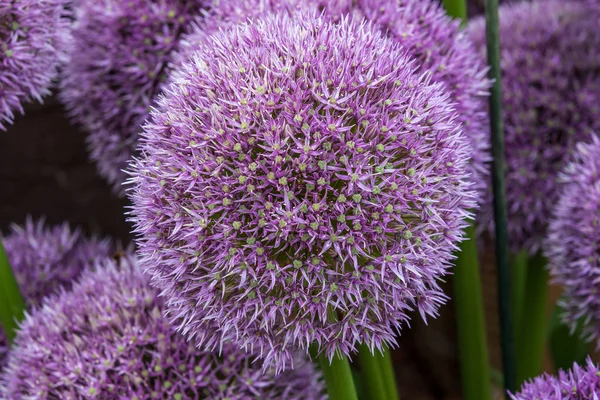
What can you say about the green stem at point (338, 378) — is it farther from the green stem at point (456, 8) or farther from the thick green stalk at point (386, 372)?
the green stem at point (456, 8)

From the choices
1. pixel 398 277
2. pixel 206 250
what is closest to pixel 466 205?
pixel 398 277

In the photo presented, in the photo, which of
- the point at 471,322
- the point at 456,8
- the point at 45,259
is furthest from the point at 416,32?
the point at 45,259

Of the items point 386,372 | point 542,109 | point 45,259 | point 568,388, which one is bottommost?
point 45,259

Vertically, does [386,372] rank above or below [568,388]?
below

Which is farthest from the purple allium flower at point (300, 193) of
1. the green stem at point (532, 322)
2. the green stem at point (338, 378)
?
the green stem at point (532, 322)

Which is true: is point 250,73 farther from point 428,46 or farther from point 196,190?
point 428,46

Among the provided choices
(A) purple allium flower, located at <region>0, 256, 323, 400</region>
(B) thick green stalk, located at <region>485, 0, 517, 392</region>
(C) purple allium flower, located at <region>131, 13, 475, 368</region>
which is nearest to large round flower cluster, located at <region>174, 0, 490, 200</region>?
(B) thick green stalk, located at <region>485, 0, 517, 392</region>

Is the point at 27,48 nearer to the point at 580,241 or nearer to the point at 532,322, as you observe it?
the point at 580,241
